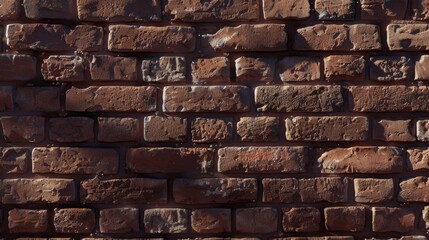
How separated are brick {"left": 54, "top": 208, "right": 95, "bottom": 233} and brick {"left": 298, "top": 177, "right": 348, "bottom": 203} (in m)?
0.56

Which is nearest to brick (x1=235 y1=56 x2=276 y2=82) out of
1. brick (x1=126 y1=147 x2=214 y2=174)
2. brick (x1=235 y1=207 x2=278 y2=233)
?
A: brick (x1=126 y1=147 x2=214 y2=174)

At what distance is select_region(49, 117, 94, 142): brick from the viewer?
54.3 inches

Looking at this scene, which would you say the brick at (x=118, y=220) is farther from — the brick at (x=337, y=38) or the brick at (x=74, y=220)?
the brick at (x=337, y=38)

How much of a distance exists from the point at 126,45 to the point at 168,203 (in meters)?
0.43

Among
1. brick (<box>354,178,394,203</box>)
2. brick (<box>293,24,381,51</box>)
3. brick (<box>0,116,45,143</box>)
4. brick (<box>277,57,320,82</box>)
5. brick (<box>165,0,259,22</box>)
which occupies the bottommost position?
brick (<box>354,178,394,203</box>)

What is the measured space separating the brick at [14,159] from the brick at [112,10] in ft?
1.25

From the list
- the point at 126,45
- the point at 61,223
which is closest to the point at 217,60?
the point at 126,45

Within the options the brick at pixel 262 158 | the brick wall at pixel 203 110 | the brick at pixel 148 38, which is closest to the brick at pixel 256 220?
the brick wall at pixel 203 110

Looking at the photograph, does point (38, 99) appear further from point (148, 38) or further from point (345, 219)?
point (345, 219)

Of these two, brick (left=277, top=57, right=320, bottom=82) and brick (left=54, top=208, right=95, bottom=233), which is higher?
brick (left=277, top=57, right=320, bottom=82)

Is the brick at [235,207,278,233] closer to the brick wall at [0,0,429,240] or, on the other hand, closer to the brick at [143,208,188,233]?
the brick wall at [0,0,429,240]

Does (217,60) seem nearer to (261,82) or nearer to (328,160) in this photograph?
(261,82)

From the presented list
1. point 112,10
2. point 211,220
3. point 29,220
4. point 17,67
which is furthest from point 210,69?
point 29,220

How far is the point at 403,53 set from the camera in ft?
4.56
